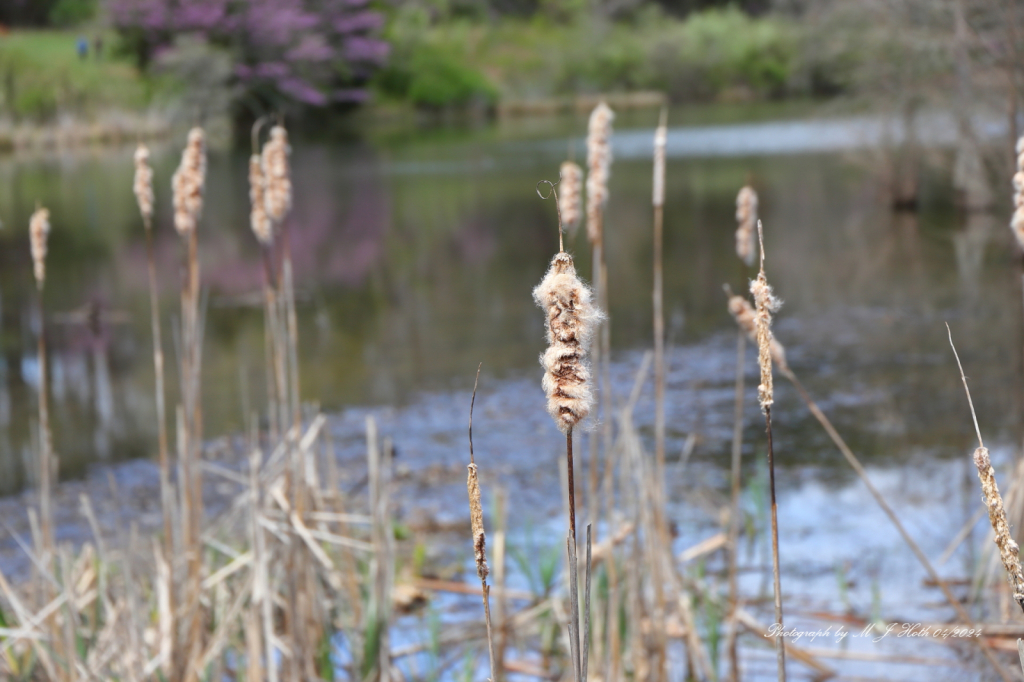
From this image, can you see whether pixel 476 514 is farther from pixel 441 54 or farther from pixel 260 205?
pixel 441 54

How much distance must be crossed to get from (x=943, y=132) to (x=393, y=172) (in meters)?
9.56

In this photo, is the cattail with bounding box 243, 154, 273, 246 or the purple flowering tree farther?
the purple flowering tree

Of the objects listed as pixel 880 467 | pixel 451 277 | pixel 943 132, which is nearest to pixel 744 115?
pixel 943 132

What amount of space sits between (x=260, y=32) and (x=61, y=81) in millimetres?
5329

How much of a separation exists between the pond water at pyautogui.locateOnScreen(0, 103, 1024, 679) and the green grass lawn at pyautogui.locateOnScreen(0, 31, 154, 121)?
20.3 feet

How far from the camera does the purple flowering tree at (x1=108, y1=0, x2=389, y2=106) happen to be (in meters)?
26.0

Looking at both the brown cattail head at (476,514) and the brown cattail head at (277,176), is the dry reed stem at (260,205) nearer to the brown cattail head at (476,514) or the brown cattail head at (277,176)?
the brown cattail head at (277,176)

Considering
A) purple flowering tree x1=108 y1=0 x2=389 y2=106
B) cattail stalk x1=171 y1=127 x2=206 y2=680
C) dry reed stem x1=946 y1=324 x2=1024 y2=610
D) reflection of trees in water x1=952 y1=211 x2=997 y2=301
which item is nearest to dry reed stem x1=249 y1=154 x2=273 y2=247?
cattail stalk x1=171 y1=127 x2=206 y2=680

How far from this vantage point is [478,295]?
890 centimetres

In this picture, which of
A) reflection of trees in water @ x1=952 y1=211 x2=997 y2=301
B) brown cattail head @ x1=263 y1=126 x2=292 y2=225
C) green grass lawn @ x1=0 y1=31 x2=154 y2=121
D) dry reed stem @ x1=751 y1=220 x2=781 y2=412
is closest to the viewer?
dry reed stem @ x1=751 y1=220 x2=781 y2=412

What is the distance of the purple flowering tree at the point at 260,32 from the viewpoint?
26.0 meters

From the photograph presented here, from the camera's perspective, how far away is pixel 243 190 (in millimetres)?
16406

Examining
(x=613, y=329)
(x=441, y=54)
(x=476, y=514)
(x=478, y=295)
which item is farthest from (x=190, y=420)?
(x=441, y=54)

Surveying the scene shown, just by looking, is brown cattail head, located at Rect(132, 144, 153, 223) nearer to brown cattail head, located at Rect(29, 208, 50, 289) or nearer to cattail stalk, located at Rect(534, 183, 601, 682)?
brown cattail head, located at Rect(29, 208, 50, 289)
